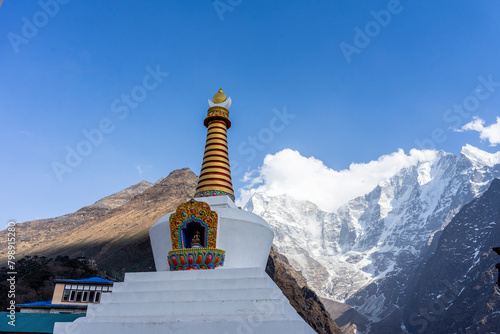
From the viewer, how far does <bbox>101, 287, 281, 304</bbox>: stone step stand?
28.3ft

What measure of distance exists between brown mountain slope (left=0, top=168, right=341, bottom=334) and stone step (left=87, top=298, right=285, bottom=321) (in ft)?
129

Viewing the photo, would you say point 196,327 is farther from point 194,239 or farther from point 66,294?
point 66,294

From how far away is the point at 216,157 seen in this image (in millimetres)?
13008

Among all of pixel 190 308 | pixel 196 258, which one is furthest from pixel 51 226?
pixel 190 308

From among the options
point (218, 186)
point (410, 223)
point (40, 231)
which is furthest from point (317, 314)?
point (410, 223)

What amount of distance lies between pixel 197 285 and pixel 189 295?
0.29 metres

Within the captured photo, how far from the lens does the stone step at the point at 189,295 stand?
8633 mm

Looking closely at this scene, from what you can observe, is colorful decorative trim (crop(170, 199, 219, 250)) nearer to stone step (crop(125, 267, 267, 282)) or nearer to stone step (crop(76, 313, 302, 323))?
stone step (crop(125, 267, 267, 282))

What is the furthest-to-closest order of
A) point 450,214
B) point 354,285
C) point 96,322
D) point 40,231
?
point 450,214 → point 354,285 → point 40,231 → point 96,322

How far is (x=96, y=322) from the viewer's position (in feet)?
28.2

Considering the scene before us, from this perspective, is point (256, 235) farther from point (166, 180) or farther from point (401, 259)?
point (401, 259)

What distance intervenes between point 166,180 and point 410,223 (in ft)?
476

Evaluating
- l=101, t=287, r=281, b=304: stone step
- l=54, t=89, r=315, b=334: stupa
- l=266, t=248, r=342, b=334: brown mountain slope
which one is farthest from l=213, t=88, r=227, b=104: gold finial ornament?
l=266, t=248, r=342, b=334: brown mountain slope

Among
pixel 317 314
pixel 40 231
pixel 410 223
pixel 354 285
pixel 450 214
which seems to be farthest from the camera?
pixel 410 223
